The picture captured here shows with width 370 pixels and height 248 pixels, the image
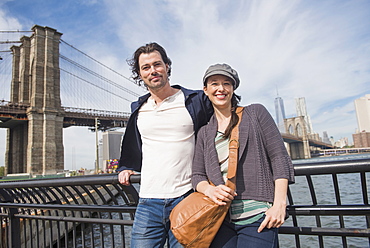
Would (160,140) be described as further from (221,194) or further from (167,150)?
(221,194)

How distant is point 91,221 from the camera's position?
2158 mm

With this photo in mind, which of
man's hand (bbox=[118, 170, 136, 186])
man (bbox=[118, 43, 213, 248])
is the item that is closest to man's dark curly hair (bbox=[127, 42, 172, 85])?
man (bbox=[118, 43, 213, 248])

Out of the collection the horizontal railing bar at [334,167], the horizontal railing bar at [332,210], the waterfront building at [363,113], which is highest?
the waterfront building at [363,113]

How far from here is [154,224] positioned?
1603 millimetres

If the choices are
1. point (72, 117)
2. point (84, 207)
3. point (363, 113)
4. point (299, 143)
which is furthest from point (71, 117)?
point (363, 113)

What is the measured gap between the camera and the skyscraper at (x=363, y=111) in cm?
10100

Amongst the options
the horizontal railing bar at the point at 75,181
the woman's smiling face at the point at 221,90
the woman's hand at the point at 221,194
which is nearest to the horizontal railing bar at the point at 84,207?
the horizontal railing bar at the point at 75,181

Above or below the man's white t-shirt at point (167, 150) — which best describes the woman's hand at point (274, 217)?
below

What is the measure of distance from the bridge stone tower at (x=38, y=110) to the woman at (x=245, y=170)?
89.4 feet

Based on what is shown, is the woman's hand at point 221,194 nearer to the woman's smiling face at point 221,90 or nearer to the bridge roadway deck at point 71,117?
the woman's smiling face at point 221,90

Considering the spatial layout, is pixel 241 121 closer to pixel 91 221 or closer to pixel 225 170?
pixel 225 170

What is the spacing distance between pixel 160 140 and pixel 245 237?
2.38 ft

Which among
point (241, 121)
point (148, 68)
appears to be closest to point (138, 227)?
point (241, 121)

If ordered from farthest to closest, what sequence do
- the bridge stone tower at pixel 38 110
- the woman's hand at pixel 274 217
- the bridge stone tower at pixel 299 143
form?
1. the bridge stone tower at pixel 299 143
2. the bridge stone tower at pixel 38 110
3. the woman's hand at pixel 274 217
